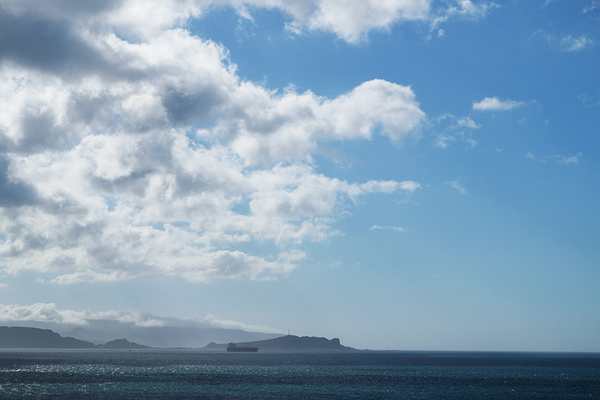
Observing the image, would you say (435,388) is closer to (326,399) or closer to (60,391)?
(326,399)

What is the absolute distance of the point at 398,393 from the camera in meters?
86.9

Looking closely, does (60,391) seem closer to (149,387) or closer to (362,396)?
(149,387)

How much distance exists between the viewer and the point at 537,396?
86062 millimetres

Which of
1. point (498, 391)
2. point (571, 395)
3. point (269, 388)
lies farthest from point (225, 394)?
point (571, 395)

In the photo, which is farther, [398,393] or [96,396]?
[398,393]

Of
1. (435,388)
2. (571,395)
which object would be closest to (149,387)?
(435,388)

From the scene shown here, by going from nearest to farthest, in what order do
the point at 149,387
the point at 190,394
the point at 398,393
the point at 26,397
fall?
the point at 26,397
the point at 190,394
the point at 398,393
the point at 149,387

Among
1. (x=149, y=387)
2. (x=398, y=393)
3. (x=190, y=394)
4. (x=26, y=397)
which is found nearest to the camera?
(x=26, y=397)

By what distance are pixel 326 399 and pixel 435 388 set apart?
31093 millimetres

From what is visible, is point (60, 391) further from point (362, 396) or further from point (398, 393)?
point (398, 393)

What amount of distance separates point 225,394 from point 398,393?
30.4 m

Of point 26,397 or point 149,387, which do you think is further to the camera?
point 149,387

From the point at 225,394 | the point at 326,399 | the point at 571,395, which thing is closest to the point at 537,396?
the point at 571,395

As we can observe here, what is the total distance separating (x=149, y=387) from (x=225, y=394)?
754 inches
